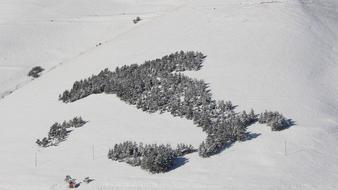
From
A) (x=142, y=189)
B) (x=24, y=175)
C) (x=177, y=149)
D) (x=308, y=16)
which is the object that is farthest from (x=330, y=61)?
(x=24, y=175)

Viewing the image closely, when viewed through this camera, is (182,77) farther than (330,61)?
No

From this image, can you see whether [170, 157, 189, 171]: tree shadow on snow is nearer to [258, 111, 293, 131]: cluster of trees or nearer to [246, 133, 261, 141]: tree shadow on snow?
[246, 133, 261, 141]: tree shadow on snow

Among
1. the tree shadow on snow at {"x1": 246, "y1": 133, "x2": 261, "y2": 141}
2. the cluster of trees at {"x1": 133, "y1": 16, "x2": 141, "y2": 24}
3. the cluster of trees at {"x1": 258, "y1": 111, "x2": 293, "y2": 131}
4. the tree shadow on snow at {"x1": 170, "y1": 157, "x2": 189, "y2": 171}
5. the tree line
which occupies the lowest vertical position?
the tree shadow on snow at {"x1": 170, "y1": 157, "x2": 189, "y2": 171}

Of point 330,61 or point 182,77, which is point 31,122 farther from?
point 330,61

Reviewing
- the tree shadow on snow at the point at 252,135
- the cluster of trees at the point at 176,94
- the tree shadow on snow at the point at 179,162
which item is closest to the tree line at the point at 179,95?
the cluster of trees at the point at 176,94

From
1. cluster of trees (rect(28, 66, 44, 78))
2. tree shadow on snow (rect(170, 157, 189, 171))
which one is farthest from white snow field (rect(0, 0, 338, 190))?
cluster of trees (rect(28, 66, 44, 78))

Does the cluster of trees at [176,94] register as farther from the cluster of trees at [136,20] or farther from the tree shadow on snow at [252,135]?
the cluster of trees at [136,20]
